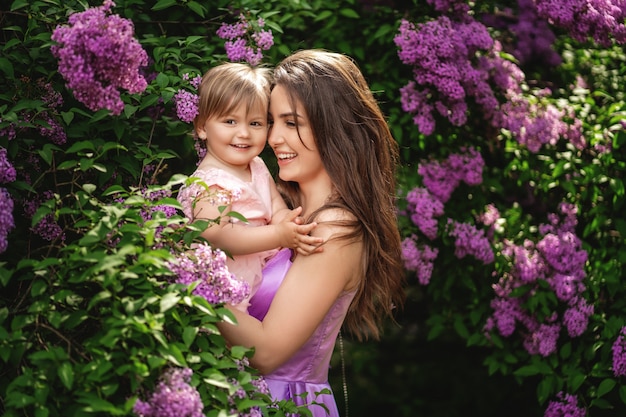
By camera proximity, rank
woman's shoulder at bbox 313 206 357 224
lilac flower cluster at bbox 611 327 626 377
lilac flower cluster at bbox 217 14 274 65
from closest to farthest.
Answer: woman's shoulder at bbox 313 206 357 224 → lilac flower cluster at bbox 217 14 274 65 → lilac flower cluster at bbox 611 327 626 377

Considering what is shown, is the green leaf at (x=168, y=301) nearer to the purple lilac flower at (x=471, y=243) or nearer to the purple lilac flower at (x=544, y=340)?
the purple lilac flower at (x=471, y=243)

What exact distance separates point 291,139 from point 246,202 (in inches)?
10.6

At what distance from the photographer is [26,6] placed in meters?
2.88

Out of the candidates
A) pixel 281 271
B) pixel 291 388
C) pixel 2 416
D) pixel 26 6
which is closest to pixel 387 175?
pixel 281 271

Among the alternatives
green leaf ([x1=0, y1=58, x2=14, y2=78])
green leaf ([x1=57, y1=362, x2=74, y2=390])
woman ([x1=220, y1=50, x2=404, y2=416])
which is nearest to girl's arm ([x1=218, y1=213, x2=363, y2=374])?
woman ([x1=220, y1=50, x2=404, y2=416])

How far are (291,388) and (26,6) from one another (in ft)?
5.10

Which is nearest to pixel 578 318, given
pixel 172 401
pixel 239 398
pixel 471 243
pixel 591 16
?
pixel 471 243

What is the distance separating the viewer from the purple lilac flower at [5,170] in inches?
96.0

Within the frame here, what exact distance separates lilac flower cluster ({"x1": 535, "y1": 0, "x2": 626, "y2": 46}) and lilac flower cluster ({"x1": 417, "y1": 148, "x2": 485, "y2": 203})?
730 millimetres

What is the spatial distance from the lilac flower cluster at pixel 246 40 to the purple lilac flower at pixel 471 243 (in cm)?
136

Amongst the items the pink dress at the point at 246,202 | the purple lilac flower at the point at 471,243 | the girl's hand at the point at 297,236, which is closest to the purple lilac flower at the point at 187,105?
the pink dress at the point at 246,202

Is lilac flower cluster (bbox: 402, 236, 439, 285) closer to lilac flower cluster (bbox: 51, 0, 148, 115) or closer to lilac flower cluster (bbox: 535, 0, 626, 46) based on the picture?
lilac flower cluster (bbox: 535, 0, 626, 46)

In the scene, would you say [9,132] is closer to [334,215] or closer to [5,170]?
[5,170]

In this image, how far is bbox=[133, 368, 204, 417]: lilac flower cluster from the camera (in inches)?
78.2
